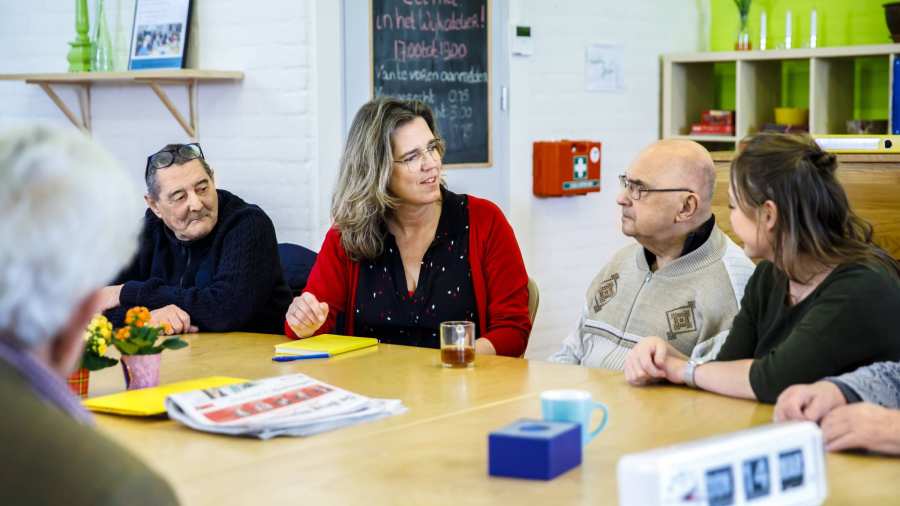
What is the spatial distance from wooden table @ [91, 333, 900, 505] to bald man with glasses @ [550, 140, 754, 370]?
347mm

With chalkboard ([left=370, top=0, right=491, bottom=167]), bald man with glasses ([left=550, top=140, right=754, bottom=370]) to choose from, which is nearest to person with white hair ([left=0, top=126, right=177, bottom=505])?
bald man with glasses ([left=550, top=140, right=754, bottom=370])

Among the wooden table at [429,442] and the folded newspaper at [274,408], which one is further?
the folded newspaper at [274,408]

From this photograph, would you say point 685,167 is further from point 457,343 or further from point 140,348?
point 140,348

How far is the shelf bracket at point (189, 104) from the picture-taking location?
4223 millimetres

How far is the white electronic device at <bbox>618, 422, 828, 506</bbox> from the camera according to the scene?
4.49ft

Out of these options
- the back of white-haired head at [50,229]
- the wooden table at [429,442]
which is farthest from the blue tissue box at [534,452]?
the back of white-haired head at [50,229]

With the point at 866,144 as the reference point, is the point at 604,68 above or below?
above

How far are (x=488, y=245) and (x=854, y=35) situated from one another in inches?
122

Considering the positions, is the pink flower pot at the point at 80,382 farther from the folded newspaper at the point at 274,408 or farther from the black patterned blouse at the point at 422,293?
the black patterned blouse at the point at 422,293

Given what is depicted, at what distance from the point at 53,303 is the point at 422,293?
86.8 inches

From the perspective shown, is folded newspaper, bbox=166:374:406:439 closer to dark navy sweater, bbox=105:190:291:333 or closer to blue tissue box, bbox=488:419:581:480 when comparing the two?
blue tissue box, bbox=488:419:581:480

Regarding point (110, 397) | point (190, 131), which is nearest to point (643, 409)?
point (110, 397)

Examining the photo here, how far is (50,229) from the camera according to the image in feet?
3.24

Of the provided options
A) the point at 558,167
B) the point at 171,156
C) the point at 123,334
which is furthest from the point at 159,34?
the point at 123,334
